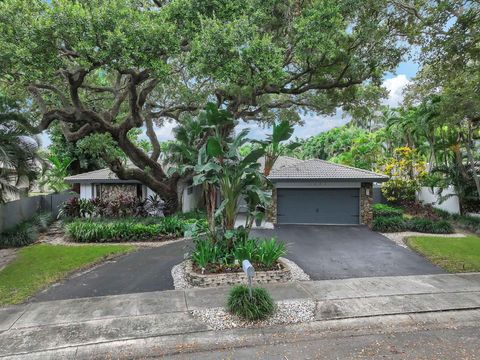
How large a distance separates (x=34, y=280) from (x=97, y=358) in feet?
15.8

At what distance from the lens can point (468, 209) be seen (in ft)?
59.6

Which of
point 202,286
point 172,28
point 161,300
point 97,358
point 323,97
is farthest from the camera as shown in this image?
point 323,97

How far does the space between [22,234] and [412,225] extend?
1701cm

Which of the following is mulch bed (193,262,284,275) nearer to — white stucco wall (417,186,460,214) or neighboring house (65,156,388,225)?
neighboring house (65,156,388,225)

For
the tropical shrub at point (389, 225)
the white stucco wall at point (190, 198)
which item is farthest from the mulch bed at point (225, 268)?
the white stucco wall at point (190, 198)

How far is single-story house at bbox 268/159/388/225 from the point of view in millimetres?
17719

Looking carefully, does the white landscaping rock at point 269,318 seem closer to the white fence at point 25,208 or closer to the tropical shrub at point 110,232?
the tropical shrub at point 110,232

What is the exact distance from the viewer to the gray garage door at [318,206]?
59.2 feet

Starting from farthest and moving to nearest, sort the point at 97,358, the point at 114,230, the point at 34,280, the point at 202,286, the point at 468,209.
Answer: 1. the point at 468,209
2. the point at 114,230
3. the point at 34,280
4. the point at 202,286
5. the point at 97,358

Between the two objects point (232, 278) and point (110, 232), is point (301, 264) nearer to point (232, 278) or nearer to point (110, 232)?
point (232, 278)

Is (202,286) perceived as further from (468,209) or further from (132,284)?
(468,209)

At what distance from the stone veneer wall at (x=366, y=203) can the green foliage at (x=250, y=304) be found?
12.1 meters

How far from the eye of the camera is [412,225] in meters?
16.1

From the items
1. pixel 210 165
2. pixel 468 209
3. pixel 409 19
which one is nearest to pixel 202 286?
pixel 210 165
